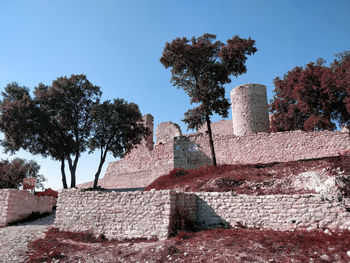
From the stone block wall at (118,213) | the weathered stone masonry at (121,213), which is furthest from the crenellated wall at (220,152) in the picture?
the stone block wall at (118,213)

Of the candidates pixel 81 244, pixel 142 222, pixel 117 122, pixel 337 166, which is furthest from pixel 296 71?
pixel 81 244

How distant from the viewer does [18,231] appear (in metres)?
13.6

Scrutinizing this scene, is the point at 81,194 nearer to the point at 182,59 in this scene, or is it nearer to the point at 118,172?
the point at 182,59

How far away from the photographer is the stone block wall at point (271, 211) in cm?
898

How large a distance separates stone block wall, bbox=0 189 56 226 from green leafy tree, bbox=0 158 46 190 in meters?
14.8

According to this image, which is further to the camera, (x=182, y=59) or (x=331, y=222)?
(x=182, y=59)

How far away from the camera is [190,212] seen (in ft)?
36.8

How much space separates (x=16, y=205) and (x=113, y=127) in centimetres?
905

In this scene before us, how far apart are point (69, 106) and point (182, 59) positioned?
390 inches

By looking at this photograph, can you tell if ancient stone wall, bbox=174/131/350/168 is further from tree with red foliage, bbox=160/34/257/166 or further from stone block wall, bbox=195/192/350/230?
stone block wall, bbox=195/192/350/230

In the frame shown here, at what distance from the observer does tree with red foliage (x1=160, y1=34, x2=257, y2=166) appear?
65.8 feet

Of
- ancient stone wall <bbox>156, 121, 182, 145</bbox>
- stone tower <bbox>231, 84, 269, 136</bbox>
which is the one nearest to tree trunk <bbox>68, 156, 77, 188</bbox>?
ancient stone wall <bbox>156, 121, 182, 145</bbox>

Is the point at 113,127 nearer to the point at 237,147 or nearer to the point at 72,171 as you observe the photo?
the point at 72,171

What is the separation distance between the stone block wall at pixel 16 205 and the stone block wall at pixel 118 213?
14.7 feet
